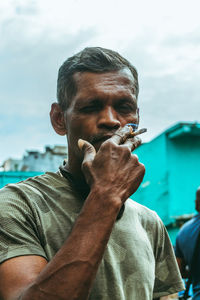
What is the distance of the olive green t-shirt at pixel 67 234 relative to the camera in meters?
1.74

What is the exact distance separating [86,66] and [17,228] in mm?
973

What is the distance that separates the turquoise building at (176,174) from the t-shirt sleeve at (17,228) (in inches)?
398

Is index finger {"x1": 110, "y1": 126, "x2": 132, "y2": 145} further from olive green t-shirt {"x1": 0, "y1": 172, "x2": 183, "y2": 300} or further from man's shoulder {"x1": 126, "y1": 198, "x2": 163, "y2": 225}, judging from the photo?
man's shoulder {"x1": 126, "y1": 198, "x2": 163, "y2": 225}

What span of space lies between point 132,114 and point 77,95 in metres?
0.31

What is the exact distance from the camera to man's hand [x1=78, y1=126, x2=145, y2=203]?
163 centimetres

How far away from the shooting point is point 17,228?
5.68 feet

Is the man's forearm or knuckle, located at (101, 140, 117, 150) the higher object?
knuckle, located at (101, 140, 117, 150)

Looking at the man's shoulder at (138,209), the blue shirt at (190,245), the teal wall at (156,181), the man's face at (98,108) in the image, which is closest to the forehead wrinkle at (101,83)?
the man's face at (98,108)

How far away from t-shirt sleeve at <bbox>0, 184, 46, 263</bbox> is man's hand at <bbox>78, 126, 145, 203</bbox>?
35 centimetres

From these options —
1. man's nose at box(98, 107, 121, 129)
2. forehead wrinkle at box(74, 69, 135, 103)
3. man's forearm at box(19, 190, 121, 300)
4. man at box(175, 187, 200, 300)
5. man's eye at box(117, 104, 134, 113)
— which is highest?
forehead wrinkle at box(74, 69, 135, 103)

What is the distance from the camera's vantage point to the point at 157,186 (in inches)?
484

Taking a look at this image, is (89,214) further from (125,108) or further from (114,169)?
(125,108)

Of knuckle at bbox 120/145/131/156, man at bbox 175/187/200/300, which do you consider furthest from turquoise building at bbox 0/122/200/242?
knuckle at bbox 120/145/131/156

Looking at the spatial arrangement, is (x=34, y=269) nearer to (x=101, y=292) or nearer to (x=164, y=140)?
(x=101, y=292)
